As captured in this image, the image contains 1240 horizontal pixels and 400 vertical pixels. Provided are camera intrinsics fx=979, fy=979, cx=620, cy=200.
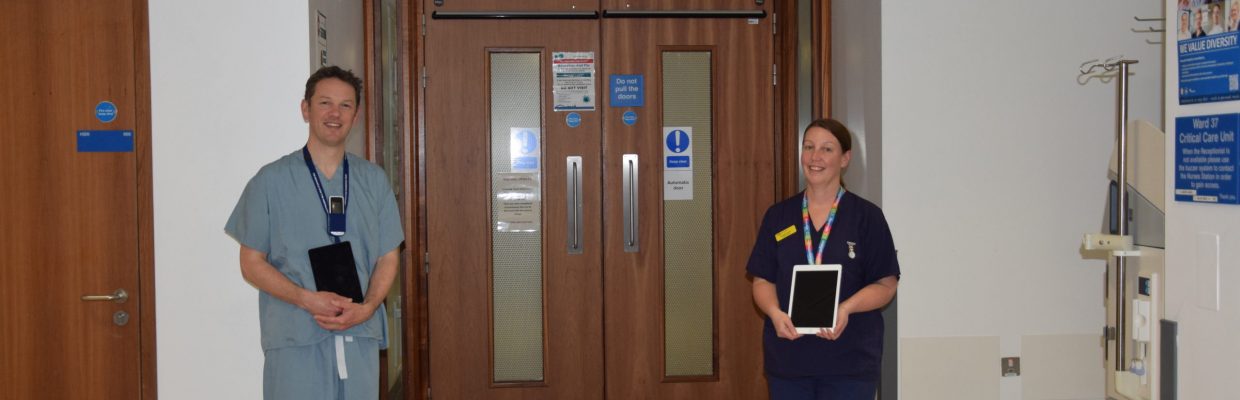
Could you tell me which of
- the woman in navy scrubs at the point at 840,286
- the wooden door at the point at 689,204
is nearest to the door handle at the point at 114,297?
the wooden door at the point at 689,204

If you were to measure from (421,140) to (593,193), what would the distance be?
2.67ft

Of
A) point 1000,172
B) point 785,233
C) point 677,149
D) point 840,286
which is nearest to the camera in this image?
point 840,286

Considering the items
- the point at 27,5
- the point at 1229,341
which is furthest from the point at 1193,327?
the point at 27,5

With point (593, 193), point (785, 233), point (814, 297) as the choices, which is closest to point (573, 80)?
point (593, 193)

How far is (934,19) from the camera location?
3771 mm

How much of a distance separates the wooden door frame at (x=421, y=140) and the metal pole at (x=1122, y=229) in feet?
4.13

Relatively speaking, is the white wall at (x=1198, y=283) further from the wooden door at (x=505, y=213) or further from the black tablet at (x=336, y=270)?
the wooden door at (x=505, y=213)

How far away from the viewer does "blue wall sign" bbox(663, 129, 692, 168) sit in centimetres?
446

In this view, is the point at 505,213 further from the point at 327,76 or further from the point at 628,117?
the point at 327,76

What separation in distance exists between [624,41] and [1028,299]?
2024 millimetres

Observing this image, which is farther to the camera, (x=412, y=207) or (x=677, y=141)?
(x=677, y=141)

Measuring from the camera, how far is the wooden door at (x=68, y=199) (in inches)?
129

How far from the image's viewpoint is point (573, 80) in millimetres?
4426

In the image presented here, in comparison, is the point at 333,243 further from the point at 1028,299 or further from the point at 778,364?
the point at 1028,299
